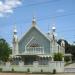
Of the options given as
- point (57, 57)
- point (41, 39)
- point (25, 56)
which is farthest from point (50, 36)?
point (57, 57)

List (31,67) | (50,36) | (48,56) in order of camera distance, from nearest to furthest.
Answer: (31,67) → (48,56) → (50,36)

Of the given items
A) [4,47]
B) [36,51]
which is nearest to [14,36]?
[4,47]

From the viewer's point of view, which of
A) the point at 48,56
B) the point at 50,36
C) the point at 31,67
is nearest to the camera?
the point at 31,67

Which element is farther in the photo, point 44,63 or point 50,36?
point 50,36

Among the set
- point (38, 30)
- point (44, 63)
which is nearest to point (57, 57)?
point (44, 63)

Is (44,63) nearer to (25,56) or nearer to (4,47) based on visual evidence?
(25,56)

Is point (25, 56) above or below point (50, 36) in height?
below

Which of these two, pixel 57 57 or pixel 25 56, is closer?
pixel 57 57

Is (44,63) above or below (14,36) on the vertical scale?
below

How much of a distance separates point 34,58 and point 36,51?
186 centimetres

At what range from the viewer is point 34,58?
74375 mm

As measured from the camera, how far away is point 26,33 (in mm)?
76812

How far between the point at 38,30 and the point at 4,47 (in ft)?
34.4

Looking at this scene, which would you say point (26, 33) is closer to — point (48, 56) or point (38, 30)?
point (38, 30)
